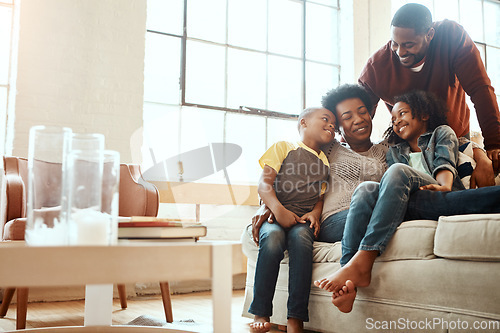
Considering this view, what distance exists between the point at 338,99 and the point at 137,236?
1.60 metres

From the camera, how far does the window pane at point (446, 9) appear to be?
4863mm

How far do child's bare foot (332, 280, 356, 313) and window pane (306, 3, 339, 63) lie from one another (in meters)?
3.08

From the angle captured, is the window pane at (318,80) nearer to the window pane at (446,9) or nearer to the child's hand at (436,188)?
the window pane at (446,9)

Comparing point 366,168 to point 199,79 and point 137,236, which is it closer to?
point 137,236

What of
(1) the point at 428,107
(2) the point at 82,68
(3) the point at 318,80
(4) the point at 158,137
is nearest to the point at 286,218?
(1) the point at 428,107

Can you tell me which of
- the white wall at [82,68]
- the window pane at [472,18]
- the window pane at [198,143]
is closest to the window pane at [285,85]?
the window pane at [198,143]

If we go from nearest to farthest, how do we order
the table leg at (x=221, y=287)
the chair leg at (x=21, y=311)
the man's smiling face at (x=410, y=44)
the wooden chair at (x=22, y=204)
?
1. the table leg at (x=221, y=287)
2. the chair leg at (x=21, y=311)
3. the wooden chair at (x=22, y=204)
4. the man's smiling face at (x=410, y=44)

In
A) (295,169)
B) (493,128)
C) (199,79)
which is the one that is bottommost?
(295,169)

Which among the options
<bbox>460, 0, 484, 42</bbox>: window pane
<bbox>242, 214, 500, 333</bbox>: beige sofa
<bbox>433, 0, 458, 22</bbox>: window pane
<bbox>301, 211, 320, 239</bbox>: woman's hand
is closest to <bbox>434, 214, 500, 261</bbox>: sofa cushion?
<bbox>242, 214, 500, 333</bbox>: beige sofa

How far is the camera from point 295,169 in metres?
2.13

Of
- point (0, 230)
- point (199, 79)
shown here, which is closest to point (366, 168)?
point (0, 230)

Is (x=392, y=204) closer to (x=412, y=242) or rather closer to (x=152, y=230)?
(x=412, y=242)

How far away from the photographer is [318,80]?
4332mm

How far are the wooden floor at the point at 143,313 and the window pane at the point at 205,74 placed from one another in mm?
1513
